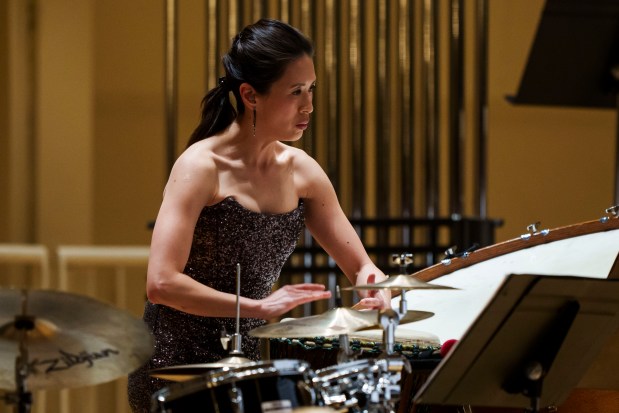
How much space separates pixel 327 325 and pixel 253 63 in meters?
0.76

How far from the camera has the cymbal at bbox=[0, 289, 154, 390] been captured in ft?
6.36

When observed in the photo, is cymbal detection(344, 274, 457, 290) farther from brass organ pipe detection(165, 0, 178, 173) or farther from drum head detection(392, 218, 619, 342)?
brass organ pipe detection(165, 0, 178, 173)

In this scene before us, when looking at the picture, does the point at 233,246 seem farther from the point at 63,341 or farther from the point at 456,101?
the point at 456,101

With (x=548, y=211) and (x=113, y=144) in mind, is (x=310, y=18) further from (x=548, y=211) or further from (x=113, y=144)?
(x=548, y=211)

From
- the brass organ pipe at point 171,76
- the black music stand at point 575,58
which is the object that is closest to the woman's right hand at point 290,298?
the black music stand at point 575,58

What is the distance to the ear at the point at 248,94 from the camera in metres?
2.71

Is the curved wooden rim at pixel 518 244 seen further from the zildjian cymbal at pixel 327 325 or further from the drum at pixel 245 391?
the drum at pixel 245 391

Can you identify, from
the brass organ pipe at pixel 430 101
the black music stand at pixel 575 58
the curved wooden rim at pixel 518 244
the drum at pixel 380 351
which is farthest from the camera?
the brass organ pipe at pixel 430 101

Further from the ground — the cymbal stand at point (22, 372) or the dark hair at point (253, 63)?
the dark hair at point (253, 63)

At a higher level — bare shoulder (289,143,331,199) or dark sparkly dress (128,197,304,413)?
bare shoulder (289,143,331,199)

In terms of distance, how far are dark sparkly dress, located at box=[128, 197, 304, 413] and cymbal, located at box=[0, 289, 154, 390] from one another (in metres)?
0.69

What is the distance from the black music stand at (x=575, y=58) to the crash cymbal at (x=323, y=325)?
76.0 inches

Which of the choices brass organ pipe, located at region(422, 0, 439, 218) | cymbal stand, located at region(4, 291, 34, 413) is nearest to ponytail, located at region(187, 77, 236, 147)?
cymbal stand, located at region(4, 291, 34, 413)

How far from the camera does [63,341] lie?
6.51ft
